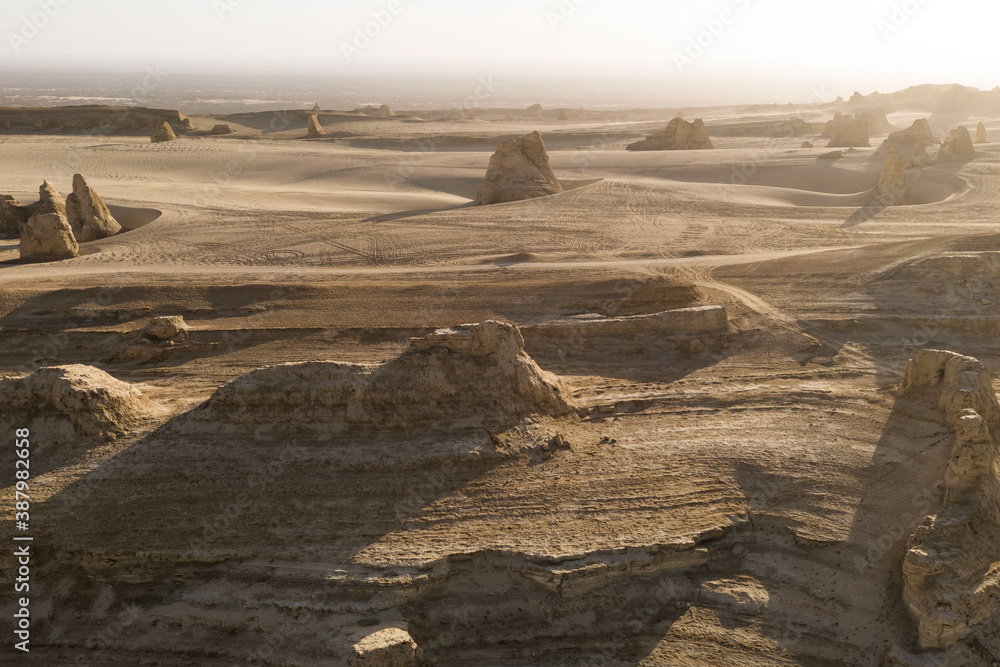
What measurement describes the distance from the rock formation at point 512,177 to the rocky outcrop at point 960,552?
67.0 ft

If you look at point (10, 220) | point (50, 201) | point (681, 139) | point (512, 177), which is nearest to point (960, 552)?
point (512, 177)

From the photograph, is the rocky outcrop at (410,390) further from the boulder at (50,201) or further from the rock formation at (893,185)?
the rock formation at (893,185)

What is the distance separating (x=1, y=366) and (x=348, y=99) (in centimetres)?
12154

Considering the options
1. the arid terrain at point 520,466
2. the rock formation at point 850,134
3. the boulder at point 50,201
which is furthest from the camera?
the rock formation at point 850,134

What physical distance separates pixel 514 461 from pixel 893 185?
2344 centimetres

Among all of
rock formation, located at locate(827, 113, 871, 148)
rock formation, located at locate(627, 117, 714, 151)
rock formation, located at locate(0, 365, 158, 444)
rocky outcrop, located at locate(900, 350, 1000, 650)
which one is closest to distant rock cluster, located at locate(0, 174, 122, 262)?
rock formation, located at locate(0, 365, 158, 444)

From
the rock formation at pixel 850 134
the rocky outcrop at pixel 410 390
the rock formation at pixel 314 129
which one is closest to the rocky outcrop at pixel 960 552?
the rocky outcrop at pixel 410 390

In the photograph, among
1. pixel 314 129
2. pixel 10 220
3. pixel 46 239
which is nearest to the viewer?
pixel 46 239

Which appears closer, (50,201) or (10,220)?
(50,201)

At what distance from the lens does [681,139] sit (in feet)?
137

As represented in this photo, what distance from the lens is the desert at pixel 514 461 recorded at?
26.7 feet

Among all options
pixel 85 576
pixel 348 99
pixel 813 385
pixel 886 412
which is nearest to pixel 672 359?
pixel 813 385

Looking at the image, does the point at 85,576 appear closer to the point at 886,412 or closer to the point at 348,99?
the point at 886,412

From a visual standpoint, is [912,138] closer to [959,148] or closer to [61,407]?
[959,148]
